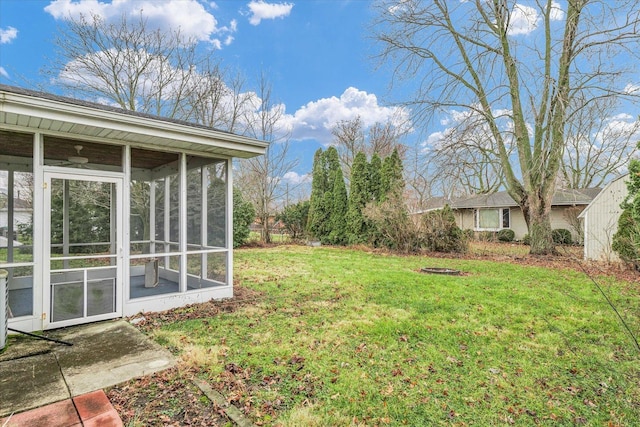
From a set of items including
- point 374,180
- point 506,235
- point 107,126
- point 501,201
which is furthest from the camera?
point 501,201

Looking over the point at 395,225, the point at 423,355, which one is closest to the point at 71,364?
the point at 423,355

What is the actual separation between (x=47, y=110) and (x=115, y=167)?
4.05 feet

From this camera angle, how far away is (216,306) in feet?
17.8

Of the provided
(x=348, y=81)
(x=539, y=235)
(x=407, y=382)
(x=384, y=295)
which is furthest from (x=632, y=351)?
(x=348, y=81)

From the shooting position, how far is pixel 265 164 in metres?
18.0

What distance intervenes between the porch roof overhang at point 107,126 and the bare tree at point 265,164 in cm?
1218

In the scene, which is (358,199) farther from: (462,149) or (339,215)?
(462,149)

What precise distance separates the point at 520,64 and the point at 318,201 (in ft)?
33.6

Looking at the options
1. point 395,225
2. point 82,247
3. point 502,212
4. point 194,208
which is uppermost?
point 502,212

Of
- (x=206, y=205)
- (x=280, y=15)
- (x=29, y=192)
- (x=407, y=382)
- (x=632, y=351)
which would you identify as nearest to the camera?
(x=407, y=382)

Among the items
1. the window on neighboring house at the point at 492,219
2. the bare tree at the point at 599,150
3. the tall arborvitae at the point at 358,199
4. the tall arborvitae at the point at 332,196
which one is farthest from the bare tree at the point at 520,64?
the window on neighboring house at the point at 492,219

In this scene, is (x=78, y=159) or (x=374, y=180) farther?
(x=374, y=180)

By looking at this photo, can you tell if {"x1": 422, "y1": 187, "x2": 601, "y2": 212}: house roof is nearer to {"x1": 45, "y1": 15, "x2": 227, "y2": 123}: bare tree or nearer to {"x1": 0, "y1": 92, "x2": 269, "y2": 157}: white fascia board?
{"x1": 0, "y1": 92, "x2": 269, "y2": 157}: white fascia board

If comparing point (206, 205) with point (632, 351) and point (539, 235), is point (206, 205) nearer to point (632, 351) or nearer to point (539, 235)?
point (632, 351)
